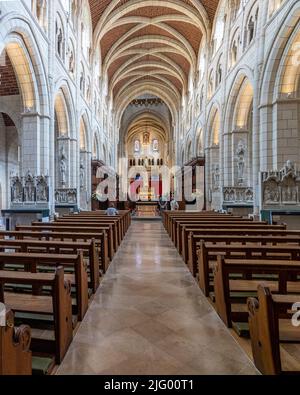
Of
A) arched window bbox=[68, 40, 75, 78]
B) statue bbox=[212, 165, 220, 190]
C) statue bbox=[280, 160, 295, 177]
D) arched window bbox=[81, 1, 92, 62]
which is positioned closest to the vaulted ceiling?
arched window bbox=[81, 1, 92, 62]

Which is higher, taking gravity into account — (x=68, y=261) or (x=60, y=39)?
(x=60, y=39)

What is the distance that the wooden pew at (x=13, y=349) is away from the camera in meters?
1.47

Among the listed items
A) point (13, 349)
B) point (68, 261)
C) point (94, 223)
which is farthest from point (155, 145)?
point (13, 349)

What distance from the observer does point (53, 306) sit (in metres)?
2.16

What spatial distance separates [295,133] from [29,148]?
353 inches

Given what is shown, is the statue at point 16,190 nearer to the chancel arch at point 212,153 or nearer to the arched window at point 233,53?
the chancel arch at point 212,153

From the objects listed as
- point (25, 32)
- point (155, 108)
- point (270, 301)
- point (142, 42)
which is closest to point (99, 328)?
point (270, 301)

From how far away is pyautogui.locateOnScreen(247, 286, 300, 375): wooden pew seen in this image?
1.73m

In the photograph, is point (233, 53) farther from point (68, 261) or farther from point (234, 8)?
point (68, 261)

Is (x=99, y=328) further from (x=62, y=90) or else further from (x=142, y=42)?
(x=142, y=42)

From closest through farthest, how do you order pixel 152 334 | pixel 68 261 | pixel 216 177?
pixel 152 334
pixel 68 261
pixel 216 177

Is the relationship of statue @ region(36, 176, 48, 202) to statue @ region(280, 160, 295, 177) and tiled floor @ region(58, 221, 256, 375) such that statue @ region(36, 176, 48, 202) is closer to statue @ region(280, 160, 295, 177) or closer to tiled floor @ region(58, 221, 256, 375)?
tiled floor @ region(58, 221, 256, 375)

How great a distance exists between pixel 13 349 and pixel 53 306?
0.61 m

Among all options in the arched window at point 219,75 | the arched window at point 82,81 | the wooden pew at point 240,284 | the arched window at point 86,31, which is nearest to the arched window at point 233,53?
the arched window at point 219,75
